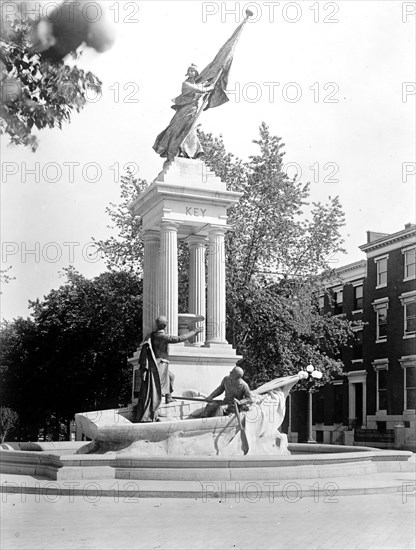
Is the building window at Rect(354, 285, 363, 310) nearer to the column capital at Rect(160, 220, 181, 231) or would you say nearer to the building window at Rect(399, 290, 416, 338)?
the building window at Rect(399, 290, 416, 338)

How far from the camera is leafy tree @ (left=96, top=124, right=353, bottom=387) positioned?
32.2m

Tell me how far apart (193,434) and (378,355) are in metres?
38.5

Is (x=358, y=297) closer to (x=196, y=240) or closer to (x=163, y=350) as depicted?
(x=196, y=240)

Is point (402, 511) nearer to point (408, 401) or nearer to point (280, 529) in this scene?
point (280, 529)

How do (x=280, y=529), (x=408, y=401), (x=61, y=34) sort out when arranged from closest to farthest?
(x=61, y=34)
(x=280, y=529)
(x=408, y=401)

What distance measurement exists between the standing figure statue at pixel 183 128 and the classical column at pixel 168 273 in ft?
7.23

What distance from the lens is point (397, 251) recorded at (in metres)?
51.3

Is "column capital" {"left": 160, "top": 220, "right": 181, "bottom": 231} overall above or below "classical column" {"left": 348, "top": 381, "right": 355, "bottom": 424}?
above

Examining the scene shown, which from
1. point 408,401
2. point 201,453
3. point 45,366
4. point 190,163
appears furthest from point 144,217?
point 408,401

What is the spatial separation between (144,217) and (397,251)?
3201 cm

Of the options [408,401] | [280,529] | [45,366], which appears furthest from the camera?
[408,401]

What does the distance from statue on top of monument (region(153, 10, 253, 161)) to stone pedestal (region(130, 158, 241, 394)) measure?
55 centimetres

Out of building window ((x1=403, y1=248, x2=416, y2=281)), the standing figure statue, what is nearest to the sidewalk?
the standing figure statue

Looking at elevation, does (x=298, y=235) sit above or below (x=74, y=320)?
above
